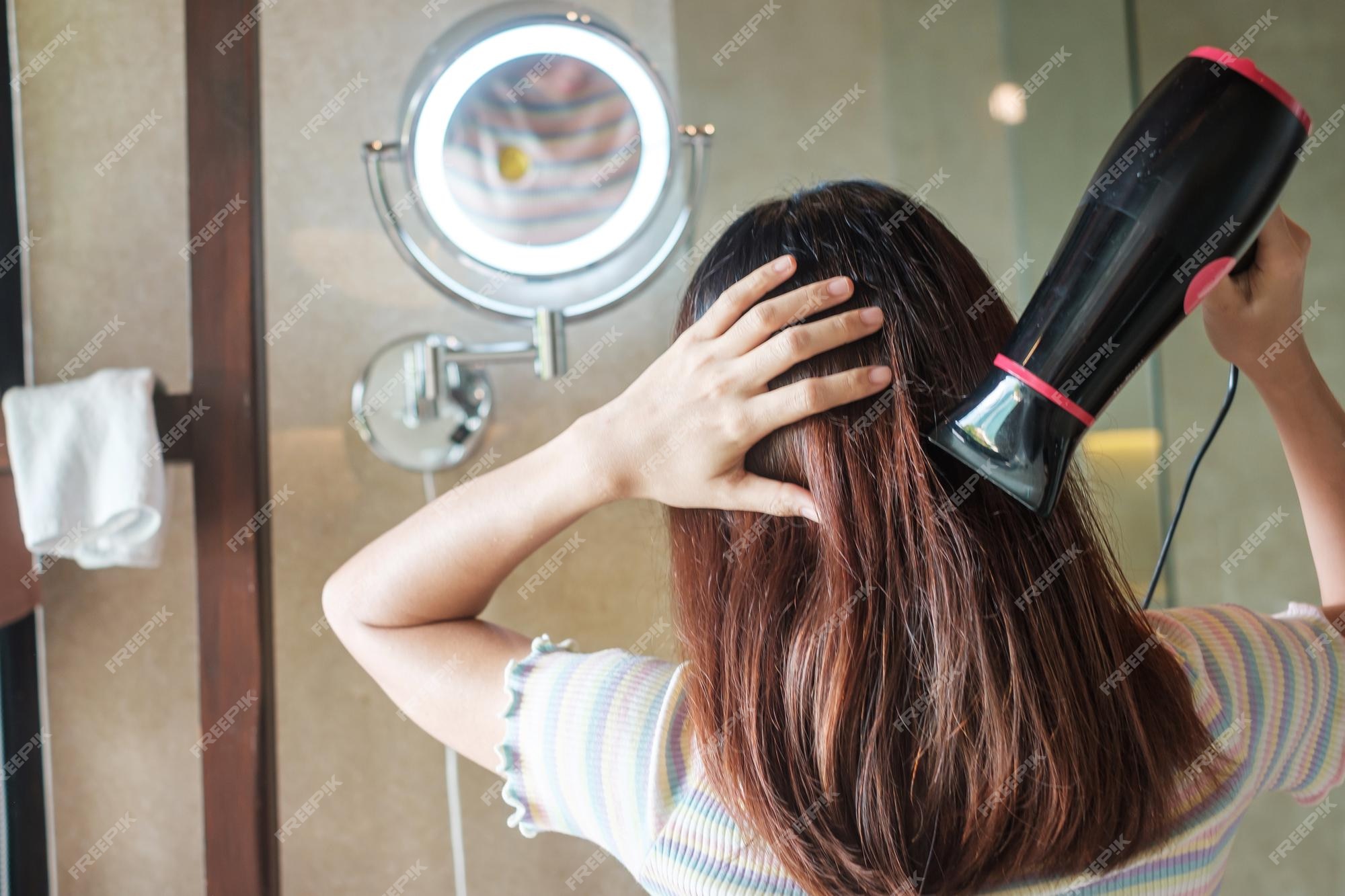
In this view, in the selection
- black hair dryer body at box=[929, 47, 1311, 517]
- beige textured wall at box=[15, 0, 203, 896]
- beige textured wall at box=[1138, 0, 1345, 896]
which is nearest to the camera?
black hair dryer body at box=[929, 47, 1311, 517]

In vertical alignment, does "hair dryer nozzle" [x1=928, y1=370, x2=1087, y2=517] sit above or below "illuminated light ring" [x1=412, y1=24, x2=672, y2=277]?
below

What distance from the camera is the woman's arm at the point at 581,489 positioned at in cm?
50

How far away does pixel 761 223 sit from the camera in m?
0.55

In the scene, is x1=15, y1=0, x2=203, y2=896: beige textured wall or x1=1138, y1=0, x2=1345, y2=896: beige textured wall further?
x1=15, y1=0, x2=203, y2=896: beige textured wall

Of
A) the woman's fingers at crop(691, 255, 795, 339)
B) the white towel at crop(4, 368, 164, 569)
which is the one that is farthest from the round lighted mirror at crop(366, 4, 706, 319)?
the woman's fingers at crop(691, 255, 795, 339)

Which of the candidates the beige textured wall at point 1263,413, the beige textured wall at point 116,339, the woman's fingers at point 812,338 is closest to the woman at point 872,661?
the woman's fingers at point 812,338

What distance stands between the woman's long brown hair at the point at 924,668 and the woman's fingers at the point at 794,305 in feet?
0.06

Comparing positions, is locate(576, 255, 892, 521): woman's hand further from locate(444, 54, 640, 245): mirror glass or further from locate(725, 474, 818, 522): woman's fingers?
locate(444, 54, 640, 245): mirror glass

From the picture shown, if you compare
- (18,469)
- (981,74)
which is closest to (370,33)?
(18,469)

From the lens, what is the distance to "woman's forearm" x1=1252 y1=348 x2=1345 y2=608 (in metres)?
0.65

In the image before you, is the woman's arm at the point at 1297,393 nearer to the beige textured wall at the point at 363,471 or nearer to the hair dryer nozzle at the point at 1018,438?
the hair dryer nozzle at the point at 1018,438

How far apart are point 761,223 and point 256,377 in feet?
1.67

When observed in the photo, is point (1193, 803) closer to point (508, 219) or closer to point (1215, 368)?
point (1215, 368)

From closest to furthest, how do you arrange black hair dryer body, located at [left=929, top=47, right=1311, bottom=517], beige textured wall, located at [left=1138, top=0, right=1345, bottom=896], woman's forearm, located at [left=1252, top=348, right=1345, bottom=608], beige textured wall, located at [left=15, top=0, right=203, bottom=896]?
1. black hair dryer body, located at [left=929, top=47, right=1311, bottom=517]
2. woman's forearm, located at [left=1252, top=348, right=1345, bottom=608]
3. beige textured wall, located at [left=1138, top=0, right=1345, bottom=896]
4. beige textured wall, located at [left=15, top=0, right=203, bottom=896]
